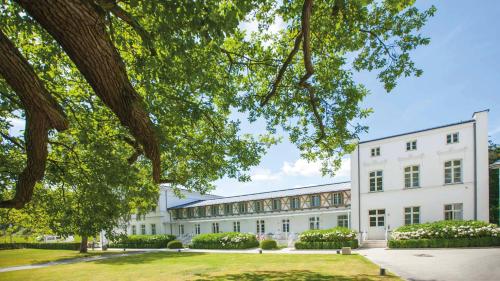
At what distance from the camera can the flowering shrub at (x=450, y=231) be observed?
18422 millimetres

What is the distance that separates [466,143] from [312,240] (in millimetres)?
13048

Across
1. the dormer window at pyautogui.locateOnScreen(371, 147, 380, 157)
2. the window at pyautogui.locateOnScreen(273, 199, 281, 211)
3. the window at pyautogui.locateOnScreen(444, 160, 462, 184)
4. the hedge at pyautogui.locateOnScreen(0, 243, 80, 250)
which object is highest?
the dormer window at pyautogui.locateOnScreen(371, 147, 380, 157)

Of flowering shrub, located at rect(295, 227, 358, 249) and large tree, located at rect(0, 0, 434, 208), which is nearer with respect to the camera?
large tree, located at rect(0, 0, 434, 208)

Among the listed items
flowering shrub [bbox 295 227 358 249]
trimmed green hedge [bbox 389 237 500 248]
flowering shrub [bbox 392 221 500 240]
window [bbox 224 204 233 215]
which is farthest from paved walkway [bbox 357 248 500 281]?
window [bbox 224 204 233 215]

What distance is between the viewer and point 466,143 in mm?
21516

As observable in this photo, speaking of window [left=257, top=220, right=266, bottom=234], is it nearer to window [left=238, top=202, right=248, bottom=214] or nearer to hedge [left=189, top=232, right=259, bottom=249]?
window [left=238, top=202, right=248, bottom=214]

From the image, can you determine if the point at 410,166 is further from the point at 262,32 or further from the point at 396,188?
the point at 262,32

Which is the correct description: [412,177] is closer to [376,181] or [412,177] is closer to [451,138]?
[376,181]

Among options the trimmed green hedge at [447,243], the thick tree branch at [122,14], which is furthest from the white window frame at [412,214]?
the thick tree branch at [122,14]

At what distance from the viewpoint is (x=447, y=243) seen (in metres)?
18.9

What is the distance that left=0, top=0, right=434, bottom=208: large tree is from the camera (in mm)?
3299

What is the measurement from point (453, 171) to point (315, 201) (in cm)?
1297

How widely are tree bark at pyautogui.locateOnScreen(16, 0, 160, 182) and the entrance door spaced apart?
24915 mm

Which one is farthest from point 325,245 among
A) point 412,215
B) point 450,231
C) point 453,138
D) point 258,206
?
point 258,206
